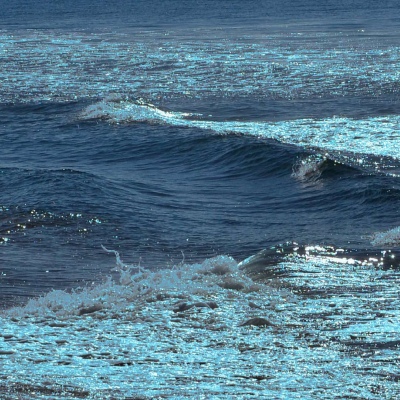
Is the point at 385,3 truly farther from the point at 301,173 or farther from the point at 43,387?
the point at 43,387

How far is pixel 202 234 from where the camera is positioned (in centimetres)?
1126

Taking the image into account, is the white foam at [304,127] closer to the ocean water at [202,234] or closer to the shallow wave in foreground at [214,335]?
the ocean water at [202,234]

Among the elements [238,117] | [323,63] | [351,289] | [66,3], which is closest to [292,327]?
[351,289]

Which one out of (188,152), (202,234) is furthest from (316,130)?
(202,234)

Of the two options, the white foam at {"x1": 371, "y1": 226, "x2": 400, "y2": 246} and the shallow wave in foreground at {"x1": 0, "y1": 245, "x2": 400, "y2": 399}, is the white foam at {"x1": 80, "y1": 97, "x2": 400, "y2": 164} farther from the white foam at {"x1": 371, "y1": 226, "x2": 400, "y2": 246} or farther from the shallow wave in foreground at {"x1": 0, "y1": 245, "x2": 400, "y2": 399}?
the shallow wave in foreground at {"x1": 0, "y1": 245, "x2": 400, "y2": 399}

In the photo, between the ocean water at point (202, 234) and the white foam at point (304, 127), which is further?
the white foam at point (304, 127)

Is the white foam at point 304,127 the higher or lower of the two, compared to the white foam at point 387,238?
higher

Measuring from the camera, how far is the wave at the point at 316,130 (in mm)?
15633

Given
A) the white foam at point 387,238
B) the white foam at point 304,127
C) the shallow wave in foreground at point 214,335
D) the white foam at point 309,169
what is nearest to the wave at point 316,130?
the white foam at point 304,127

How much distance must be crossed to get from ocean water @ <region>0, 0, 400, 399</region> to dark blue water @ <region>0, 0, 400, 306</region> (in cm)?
5

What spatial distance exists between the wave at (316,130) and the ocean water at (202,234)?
0.27ft

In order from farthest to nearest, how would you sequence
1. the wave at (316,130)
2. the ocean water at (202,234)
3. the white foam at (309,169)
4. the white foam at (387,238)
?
the wave at (316,130) → the white foam at (309,169) → the white foam at (387,238) → the ocean water at (202,234)

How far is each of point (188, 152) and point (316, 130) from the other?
10.8 ft

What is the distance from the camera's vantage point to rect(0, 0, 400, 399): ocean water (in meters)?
6.91
